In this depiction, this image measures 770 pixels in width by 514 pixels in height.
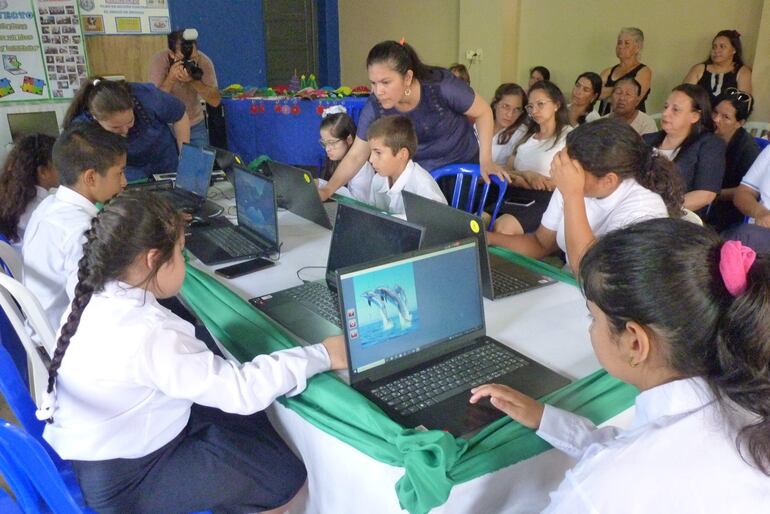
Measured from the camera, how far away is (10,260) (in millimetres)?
1785

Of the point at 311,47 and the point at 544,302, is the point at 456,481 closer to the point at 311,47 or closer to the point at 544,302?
the point at 544,302

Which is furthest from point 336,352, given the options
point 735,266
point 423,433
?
point 735,266

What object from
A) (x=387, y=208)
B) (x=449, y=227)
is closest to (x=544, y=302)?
(x=449, y=227)

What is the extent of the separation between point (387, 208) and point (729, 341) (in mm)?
1643

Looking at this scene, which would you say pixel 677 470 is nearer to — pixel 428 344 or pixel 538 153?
pixel 428 344

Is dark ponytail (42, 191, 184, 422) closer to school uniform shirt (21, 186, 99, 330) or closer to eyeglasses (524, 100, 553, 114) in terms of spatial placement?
school uniform shirt (21, 186, 99, 330)

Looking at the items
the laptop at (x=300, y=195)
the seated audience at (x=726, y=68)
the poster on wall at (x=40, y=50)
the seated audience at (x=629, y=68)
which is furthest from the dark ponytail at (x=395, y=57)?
the poster on wall at (x=40, y=50)

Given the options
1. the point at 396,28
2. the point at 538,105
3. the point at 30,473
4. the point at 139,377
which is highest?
the point at 396,28

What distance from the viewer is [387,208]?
7.56 feet

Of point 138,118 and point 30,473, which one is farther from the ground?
point 138,118

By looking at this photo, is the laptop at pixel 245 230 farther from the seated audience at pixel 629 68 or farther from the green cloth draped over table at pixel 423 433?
the seated audience at pixel 629 68

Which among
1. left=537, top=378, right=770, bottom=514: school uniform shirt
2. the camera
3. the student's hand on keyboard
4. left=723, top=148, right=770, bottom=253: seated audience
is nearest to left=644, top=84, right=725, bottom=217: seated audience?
left=723, top=148, right=770, bottom=253: seated audience

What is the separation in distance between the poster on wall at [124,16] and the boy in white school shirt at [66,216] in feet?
12.1

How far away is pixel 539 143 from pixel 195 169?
5.62ft
